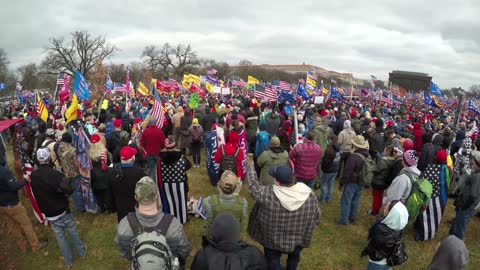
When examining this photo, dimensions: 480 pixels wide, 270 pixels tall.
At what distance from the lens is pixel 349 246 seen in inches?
229

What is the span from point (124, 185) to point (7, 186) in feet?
6.17

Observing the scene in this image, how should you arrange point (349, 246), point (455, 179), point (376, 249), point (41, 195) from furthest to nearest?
point (455, 179), point (349, 246), point (41, 195), point (376, 249)

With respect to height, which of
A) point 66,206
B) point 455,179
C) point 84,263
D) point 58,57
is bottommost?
point 84,263

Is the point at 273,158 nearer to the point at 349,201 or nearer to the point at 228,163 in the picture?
the point at 228,163

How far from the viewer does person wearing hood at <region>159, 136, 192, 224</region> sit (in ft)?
18.2

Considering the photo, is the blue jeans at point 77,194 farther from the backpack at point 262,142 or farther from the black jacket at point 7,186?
the backpack at point 262,142

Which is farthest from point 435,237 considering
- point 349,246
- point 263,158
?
point 263,158

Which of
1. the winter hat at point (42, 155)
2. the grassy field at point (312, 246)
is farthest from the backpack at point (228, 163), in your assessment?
the winter hat at point (42, 155)

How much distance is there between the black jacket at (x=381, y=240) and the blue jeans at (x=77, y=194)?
5.68m

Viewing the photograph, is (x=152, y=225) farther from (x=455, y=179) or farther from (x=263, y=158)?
(x=455, y=179)

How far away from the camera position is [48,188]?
4.46m

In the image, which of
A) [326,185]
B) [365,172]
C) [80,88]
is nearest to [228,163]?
[365,172]

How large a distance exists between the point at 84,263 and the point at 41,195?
148 cm

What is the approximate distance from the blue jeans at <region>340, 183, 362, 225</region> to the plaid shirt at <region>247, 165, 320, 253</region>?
2733mm
